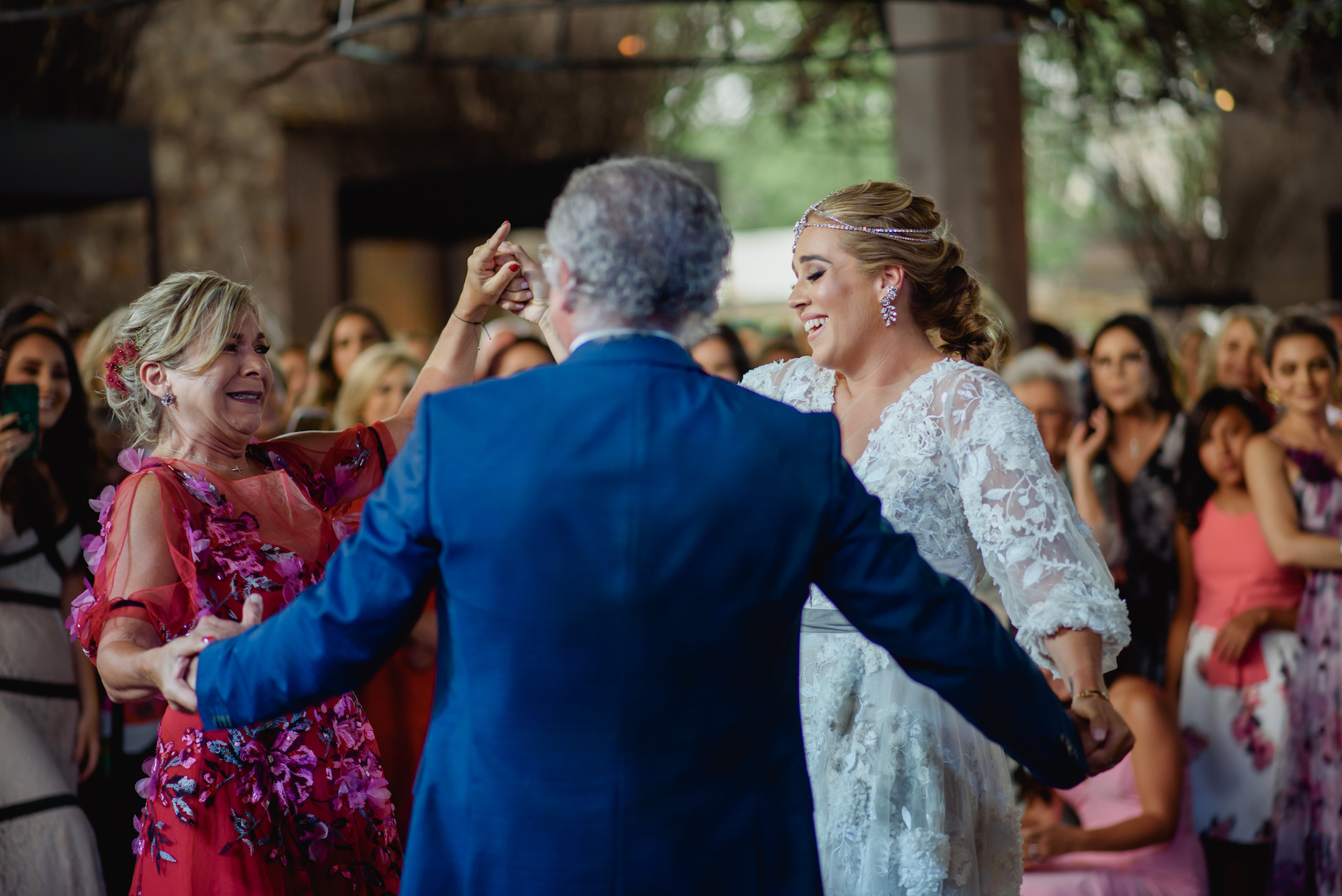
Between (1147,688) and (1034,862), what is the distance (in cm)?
58

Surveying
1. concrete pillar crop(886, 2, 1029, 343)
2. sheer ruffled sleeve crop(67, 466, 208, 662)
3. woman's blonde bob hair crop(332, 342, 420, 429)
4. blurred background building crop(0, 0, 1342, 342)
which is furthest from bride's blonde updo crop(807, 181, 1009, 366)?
concrete pillar crop(886, 2, 1029, 343)

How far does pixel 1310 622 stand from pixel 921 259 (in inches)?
103

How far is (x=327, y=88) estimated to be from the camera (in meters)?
10.2

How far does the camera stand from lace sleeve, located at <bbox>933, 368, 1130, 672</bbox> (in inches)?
81.2

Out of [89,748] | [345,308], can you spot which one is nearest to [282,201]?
[345,308]

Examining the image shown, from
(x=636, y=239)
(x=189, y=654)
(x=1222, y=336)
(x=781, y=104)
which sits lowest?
(x=189, y=654)

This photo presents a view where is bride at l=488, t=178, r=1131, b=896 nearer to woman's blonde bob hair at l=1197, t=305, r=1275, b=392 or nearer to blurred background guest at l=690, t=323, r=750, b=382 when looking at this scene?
blurred background guest at l=690, t=323, r=750, b=382

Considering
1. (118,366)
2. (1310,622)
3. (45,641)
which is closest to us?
(118,366)

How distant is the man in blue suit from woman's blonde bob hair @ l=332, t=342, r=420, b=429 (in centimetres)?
334

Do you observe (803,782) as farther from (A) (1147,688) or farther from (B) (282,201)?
(B) (282,201)

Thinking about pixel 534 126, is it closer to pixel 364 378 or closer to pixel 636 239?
pixel 364 378

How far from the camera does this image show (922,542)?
2.29 metres

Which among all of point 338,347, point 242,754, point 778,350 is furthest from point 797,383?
point 338,347

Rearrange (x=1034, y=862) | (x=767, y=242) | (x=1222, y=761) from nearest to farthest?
(x=1034, y=862), (x=1222, y=761), (x=767, y=242)
